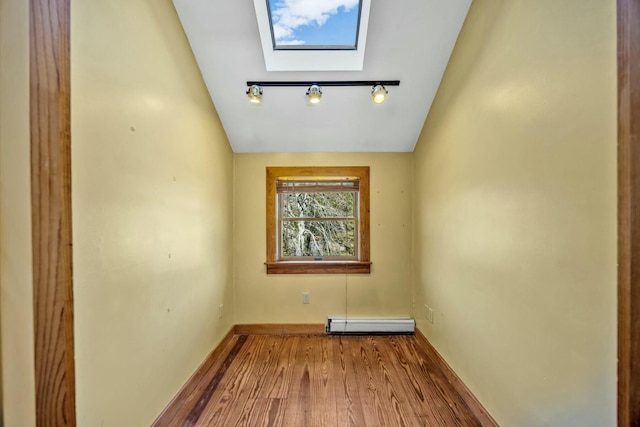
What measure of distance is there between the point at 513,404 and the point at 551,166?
1.15 m

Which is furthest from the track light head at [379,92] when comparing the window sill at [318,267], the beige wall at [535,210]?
the window sill at [318,267]

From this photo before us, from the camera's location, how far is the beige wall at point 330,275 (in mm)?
2717

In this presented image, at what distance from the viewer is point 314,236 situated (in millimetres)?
2887

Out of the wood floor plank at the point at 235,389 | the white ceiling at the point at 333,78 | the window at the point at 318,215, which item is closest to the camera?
the wood floor plank at the point at 235,389

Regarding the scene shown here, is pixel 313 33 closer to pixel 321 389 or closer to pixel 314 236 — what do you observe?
pixel 314 236

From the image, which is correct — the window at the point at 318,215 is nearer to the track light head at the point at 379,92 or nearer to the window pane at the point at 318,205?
the window pane at the point at 318,205

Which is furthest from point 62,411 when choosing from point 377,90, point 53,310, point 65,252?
point 377,90

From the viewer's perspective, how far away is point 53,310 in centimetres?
75

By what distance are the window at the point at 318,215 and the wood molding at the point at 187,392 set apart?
0.96 meters

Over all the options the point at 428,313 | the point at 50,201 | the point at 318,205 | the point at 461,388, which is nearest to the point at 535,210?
the point at 461,388

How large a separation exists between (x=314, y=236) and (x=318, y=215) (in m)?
0.24

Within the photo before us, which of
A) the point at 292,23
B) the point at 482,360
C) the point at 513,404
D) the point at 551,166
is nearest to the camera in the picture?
the point at 551,166

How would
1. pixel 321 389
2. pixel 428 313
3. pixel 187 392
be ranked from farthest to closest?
pixel 428 313, pixel 321 389, pixel 187 392

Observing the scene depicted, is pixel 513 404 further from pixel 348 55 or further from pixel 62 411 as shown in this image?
pixel 348 55
